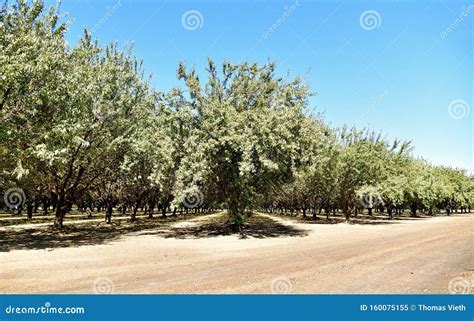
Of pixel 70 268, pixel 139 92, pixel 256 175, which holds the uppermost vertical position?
pixel 139 92

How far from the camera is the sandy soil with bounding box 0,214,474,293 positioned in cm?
1128

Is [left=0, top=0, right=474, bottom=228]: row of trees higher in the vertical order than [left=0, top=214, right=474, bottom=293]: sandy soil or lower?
higher

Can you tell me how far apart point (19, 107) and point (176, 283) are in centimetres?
1603

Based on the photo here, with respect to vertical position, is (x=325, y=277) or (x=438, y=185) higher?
(x=438, y=185)

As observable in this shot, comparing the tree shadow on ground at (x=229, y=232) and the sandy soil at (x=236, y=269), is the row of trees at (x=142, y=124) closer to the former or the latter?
the tree shadow on ground at (x=229, y=232)

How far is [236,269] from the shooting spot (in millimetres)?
14523

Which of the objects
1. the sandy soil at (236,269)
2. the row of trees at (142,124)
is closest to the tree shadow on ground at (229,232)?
the row of trees at (142,124)

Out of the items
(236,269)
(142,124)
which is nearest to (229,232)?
(142,124)

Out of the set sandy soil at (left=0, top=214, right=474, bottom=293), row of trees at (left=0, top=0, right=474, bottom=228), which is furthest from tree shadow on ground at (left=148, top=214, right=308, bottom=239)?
sandy soil at (left=0, top=214, right=474, bottom=293)

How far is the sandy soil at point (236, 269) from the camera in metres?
11.3

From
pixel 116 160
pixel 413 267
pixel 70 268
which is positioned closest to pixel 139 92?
pixel 116 160

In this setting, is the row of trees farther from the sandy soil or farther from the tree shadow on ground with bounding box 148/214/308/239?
the sandy soil

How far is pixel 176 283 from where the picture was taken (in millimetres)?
11906

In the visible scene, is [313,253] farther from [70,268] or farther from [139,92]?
[139,92]
